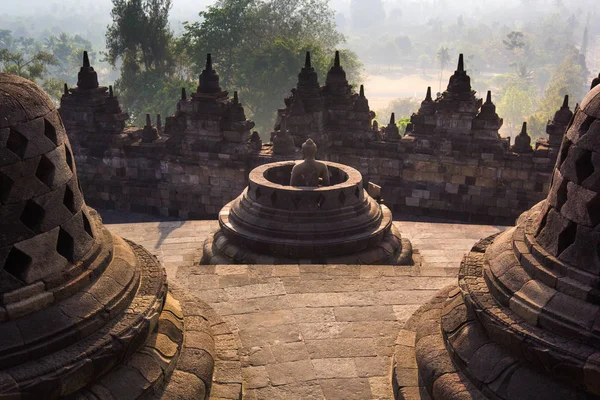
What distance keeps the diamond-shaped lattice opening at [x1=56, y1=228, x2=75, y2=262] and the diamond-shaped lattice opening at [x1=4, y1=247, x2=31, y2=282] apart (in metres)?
0.37

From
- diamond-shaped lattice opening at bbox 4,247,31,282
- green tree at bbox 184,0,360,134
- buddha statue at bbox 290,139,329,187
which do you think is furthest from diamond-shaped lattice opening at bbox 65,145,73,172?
green tree at bbox 184,0,360,134

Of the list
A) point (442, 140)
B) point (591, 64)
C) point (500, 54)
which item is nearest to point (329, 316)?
point (442, 140)

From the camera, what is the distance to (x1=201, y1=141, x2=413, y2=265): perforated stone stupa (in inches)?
474

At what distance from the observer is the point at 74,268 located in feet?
18.8

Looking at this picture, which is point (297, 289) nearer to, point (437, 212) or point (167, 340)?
point (167, 340)

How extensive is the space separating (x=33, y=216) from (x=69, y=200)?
1.42 feet

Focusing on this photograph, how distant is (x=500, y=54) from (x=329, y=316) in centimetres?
17911

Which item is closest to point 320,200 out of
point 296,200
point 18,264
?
point 296,200

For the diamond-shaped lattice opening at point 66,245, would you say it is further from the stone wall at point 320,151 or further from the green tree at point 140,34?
the green tree at point 140,34

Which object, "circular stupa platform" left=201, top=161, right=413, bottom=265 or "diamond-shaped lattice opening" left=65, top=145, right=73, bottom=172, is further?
"circular stupa platform" left=201, top=161, right=413, bottom=265

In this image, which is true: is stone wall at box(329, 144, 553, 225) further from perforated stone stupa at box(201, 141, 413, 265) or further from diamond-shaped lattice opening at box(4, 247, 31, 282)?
diamond-shaped lattice opening at box(4, 247, 31, 282)

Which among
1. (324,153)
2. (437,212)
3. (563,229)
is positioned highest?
(563,229)

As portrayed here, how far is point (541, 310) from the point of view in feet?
18.3

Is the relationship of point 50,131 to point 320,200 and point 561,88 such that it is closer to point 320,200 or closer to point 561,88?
point 320,200
